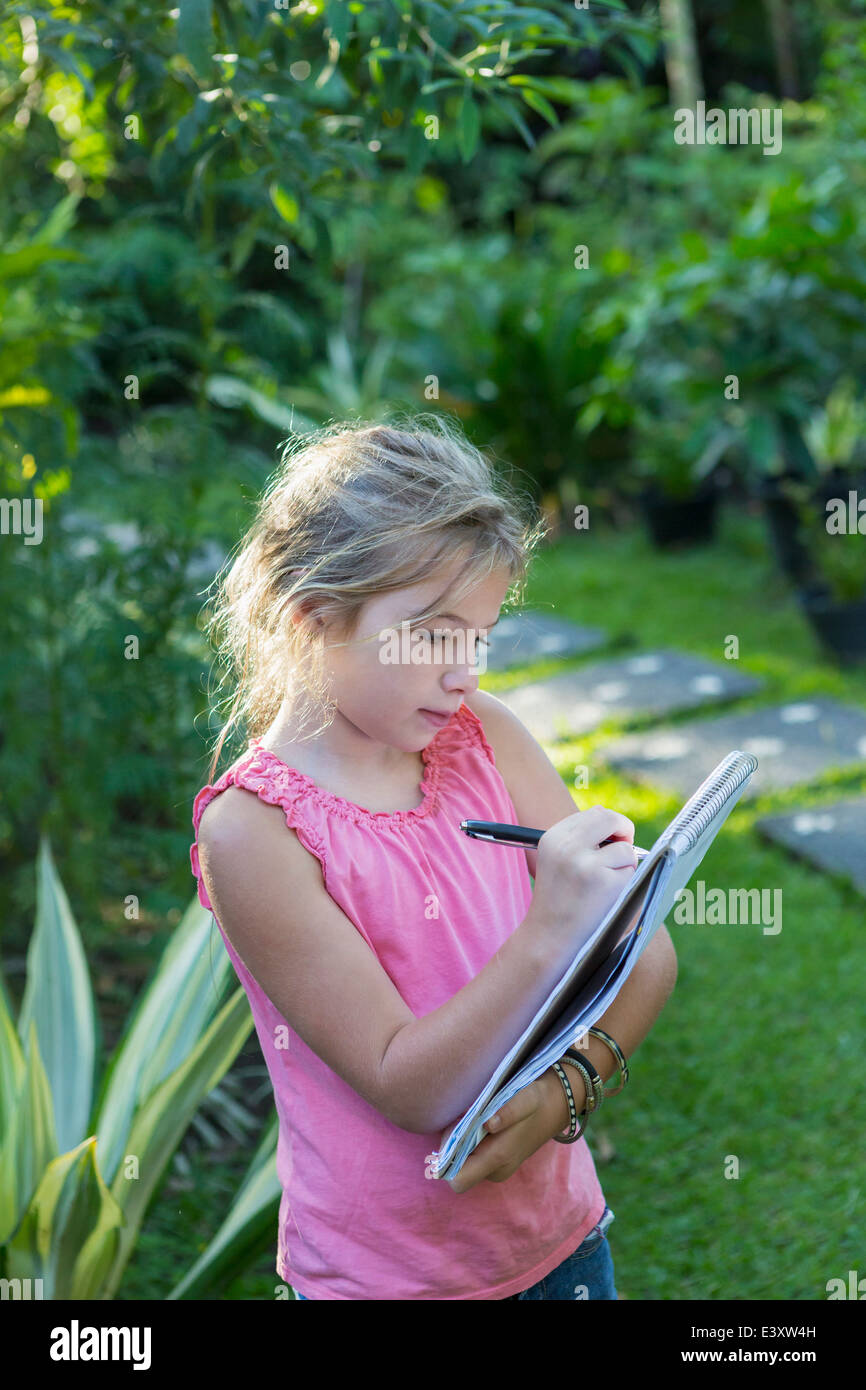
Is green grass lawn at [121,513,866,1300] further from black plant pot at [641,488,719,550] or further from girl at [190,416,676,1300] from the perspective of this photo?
black plant pot at [641,488,719,550]

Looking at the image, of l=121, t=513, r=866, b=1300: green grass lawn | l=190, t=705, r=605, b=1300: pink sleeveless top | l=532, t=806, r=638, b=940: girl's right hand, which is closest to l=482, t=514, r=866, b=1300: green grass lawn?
l=121, t=513, r=866, b=1300: green grass lawn

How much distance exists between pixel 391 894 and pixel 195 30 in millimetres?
920

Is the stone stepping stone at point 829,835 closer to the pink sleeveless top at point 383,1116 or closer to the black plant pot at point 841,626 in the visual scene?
the black plant pot at point 841,626

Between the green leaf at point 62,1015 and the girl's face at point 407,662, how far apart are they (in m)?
1.05

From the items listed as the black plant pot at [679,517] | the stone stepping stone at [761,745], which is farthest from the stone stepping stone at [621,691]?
the black plant pot at [679,517]

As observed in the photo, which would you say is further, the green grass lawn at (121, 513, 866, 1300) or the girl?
the green grass lawn at (121, 513, 866, 1300)

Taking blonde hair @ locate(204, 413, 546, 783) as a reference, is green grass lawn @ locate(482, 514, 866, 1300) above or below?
below

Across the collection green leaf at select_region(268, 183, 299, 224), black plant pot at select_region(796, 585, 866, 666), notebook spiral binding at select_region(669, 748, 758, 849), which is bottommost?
notebook spiral binding at select_region(669, 748, 758, 849)

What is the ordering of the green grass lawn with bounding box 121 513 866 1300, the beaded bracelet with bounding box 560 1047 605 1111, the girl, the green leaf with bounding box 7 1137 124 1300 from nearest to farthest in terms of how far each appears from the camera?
the girl → the beaded bracelet with bounding box 560 1047 605 1111 → the green leaf with bounding box 7 1137 124 1300 → the green grass lawn with bounding box 121 513 866 1300

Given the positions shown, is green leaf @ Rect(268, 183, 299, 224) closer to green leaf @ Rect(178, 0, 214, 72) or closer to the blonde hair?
green leaf @ Rect(178, 0, 214, 72)

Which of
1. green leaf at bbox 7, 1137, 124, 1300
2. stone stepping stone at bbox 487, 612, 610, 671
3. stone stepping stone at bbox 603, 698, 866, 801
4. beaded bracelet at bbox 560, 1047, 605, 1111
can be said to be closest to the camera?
beaded bracelet at bbox 560, 1047, 605, 1111

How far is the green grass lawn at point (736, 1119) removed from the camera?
79.7 inches

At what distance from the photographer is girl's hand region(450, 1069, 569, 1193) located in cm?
106
